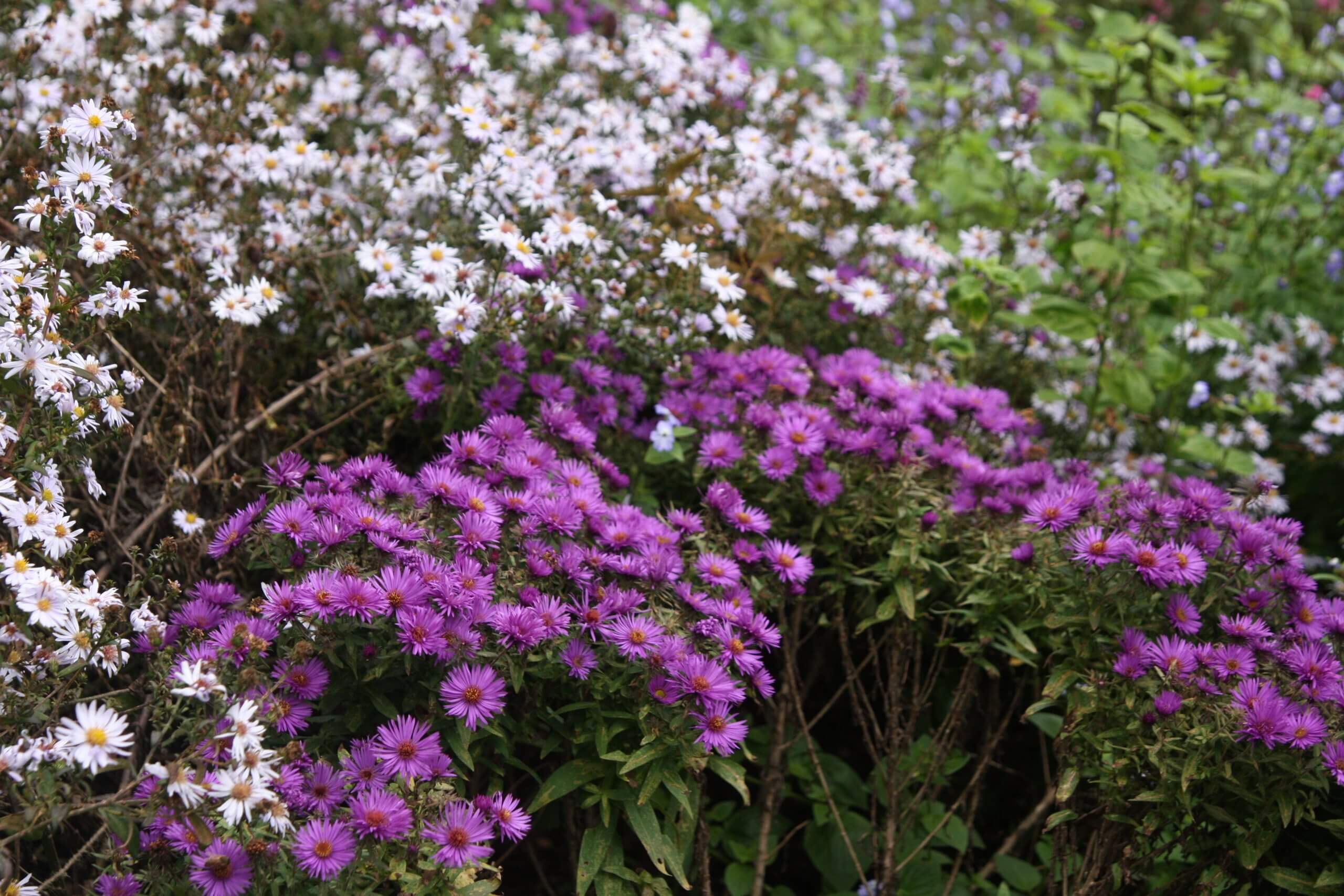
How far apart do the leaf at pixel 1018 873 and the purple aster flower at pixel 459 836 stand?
1.23 m

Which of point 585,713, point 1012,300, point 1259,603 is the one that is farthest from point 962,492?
point 1012,300

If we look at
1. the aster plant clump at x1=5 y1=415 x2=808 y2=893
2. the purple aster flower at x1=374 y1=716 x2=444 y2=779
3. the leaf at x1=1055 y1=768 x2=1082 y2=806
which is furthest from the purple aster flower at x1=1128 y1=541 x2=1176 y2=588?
the purple aster flower at x1=374 y1=716 x2=444 y2=779

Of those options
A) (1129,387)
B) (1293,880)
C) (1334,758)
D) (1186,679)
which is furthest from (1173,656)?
(1129,387)

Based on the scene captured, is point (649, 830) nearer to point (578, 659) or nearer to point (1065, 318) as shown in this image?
point (578, 659)

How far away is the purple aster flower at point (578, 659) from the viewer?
1.66 metres

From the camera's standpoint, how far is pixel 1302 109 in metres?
3.73

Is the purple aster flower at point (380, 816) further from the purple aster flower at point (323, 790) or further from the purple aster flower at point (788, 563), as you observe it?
the purple aster flower at point (788, 563)

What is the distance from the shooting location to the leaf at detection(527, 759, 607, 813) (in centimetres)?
170

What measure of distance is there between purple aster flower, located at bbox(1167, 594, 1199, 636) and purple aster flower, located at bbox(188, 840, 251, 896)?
4.74ft

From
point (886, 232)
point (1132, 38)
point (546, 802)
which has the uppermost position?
point (1132, 38)

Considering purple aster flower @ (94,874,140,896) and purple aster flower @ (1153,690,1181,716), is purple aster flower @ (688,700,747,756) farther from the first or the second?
purple aster flower @ (94,874,140,896)

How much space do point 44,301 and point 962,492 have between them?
164 cm

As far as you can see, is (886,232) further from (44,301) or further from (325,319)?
(44,301)

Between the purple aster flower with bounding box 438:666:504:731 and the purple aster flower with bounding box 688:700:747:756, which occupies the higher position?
the purple aster flower with bounding box 438:666:504:731
